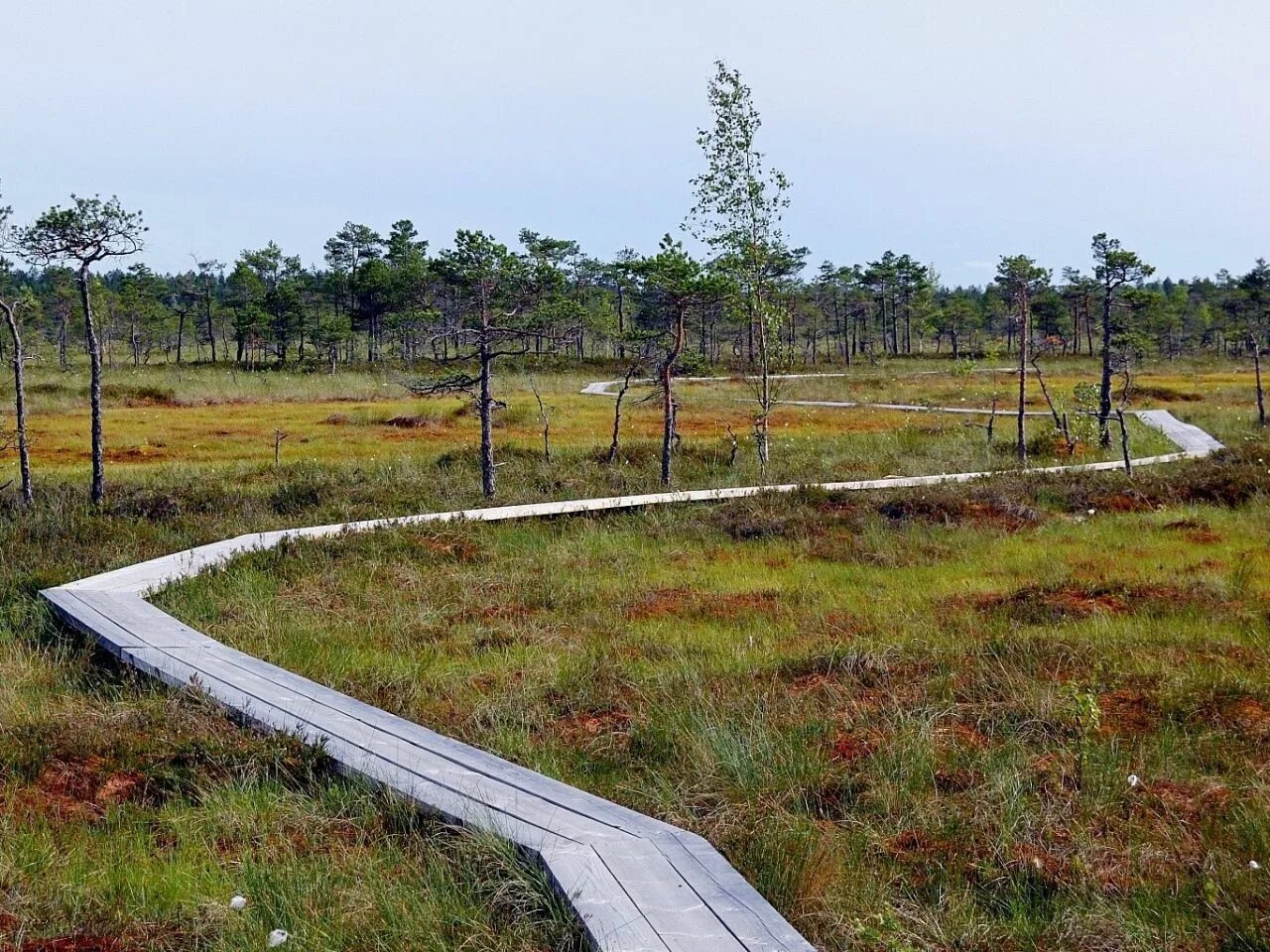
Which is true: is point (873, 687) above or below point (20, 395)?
below

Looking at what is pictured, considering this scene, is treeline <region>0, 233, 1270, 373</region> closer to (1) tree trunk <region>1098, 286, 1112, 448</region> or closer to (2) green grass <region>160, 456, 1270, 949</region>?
(1) tree trunk <region>1098, 286, 1112, 448</region>

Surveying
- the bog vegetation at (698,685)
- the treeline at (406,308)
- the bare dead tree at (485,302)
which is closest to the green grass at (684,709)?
the bog vegetation at (698,685)

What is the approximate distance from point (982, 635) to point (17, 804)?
6.97 metres

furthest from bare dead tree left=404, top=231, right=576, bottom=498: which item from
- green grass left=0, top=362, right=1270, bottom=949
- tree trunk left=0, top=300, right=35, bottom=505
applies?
tree trunk left=0, top=300, right=35, bottom=505

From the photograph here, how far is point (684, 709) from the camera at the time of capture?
21.3 feet

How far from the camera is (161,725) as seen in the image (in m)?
6.04

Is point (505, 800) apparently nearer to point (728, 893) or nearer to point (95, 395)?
point (728, 893)

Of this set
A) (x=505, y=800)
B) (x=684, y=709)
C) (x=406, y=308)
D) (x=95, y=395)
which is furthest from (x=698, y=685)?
(x=406, y=308)

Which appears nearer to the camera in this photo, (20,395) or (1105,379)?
(20,395)

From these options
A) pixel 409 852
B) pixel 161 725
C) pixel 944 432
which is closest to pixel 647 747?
pixel 409 852

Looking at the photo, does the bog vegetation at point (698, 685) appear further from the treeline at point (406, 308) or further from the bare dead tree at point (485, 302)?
the treeline at point (406, 308)

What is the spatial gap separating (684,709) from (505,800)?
6.55 ft

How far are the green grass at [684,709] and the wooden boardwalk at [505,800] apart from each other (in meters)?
0.19

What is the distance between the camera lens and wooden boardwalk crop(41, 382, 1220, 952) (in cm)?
356
